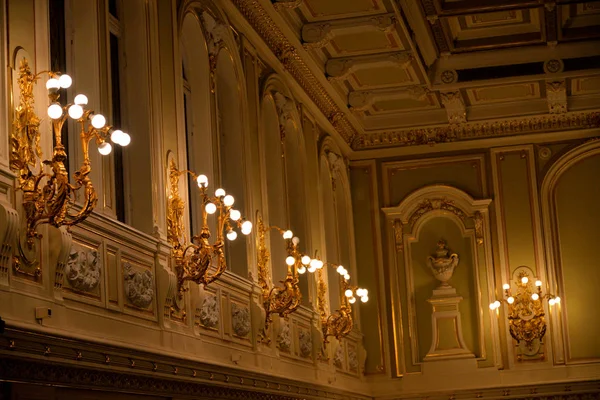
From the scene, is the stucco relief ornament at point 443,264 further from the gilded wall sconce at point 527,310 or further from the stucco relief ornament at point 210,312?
the stucco relief ornament at point 210,312

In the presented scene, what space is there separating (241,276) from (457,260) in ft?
28.0

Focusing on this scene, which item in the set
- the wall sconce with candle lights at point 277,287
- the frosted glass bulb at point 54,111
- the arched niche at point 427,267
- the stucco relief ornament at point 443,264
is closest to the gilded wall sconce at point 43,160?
the frosted glass bulb at point 54,111

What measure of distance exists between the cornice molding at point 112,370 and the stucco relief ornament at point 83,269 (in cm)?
55

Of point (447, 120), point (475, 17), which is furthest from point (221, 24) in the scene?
point (447, 120)

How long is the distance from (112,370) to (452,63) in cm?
1263

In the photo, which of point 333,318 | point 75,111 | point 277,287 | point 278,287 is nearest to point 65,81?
point 75,111

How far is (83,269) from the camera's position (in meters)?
9.53

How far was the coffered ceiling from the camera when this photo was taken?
17.9 meters

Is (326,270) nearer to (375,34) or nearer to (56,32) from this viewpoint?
(375,34)

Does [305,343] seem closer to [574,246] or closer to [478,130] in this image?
[574,246]

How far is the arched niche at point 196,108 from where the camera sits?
13875 mm

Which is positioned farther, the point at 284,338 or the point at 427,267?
the point at 427,267

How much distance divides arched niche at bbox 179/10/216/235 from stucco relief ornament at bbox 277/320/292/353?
2499 millimetres

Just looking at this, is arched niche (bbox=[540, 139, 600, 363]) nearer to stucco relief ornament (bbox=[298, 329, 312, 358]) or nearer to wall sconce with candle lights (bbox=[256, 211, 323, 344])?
stucco relief ornament (bbox=[298, 329, 312, 358])
